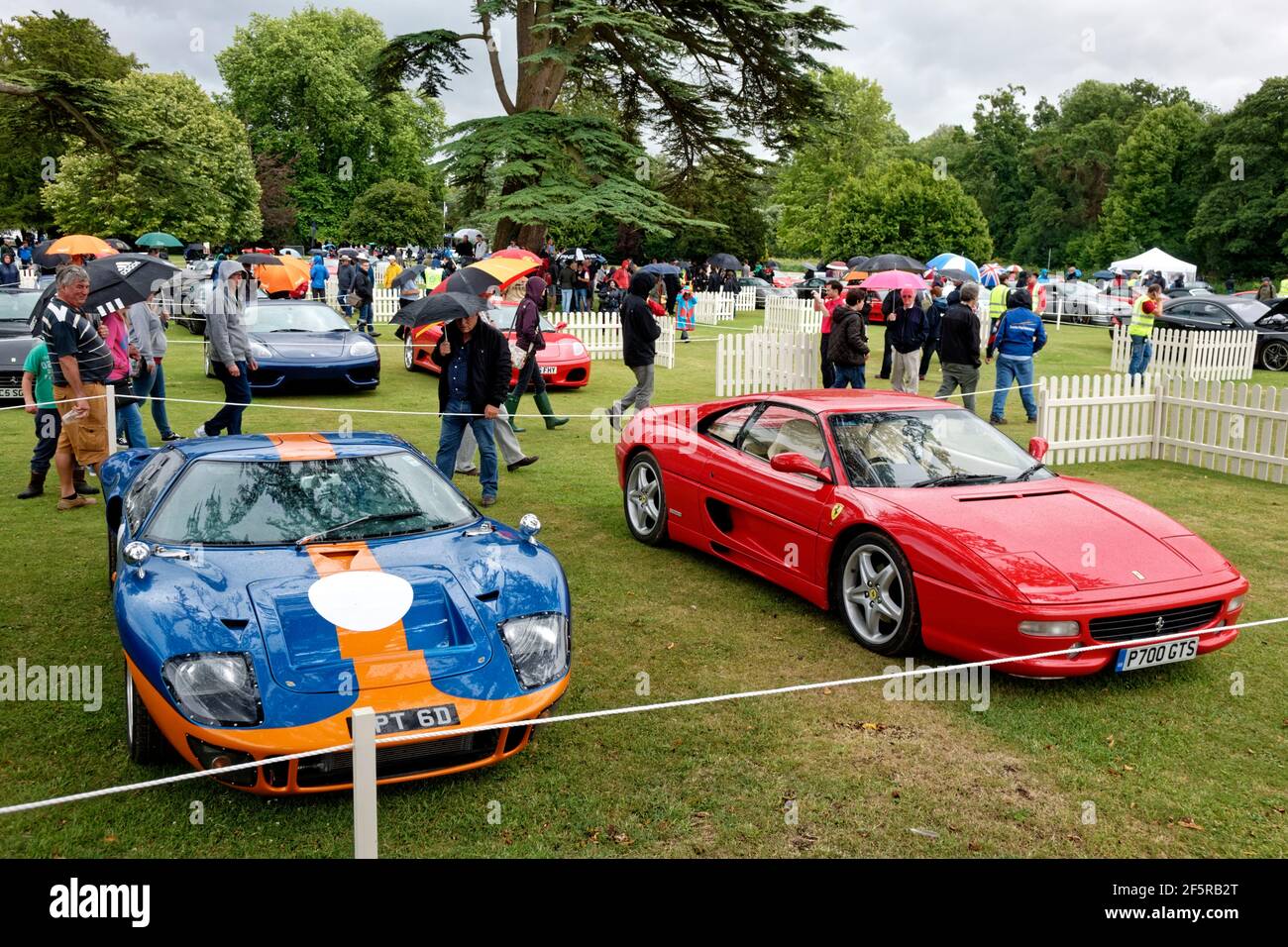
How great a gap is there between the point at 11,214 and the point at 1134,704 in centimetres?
5800

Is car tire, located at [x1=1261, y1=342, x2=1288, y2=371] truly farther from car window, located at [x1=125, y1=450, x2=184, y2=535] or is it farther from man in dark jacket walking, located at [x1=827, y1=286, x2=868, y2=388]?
car window, located at [x1=125, y1=450, x2=184, y2=535]

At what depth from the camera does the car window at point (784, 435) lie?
22.6 feet

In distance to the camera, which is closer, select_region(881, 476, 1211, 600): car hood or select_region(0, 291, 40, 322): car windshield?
select_region(881, 476, 1211, 600): car hood

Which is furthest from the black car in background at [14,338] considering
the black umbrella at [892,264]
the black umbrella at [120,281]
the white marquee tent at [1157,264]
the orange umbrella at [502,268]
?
the white marquee tent at [1157,264]

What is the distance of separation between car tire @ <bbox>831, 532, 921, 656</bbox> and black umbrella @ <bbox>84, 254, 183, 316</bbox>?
6.39 metres

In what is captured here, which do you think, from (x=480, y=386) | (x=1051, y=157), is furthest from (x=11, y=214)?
(x=1051, y=157)

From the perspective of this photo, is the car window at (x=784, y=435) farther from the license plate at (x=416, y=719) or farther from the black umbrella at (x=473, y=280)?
the black umbrella at (x=473, y=280)

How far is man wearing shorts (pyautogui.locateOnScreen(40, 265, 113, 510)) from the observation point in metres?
8.62

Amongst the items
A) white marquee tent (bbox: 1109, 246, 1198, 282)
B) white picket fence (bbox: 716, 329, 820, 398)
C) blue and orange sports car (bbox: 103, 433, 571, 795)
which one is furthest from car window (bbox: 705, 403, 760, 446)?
white marquee tent (bbox: 1109, 246, 1198, 282)

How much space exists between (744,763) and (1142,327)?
15385 mm

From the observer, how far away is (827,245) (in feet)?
159

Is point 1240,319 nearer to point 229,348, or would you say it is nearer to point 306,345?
point 306,345

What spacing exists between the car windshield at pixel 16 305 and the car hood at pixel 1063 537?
46.8ft
